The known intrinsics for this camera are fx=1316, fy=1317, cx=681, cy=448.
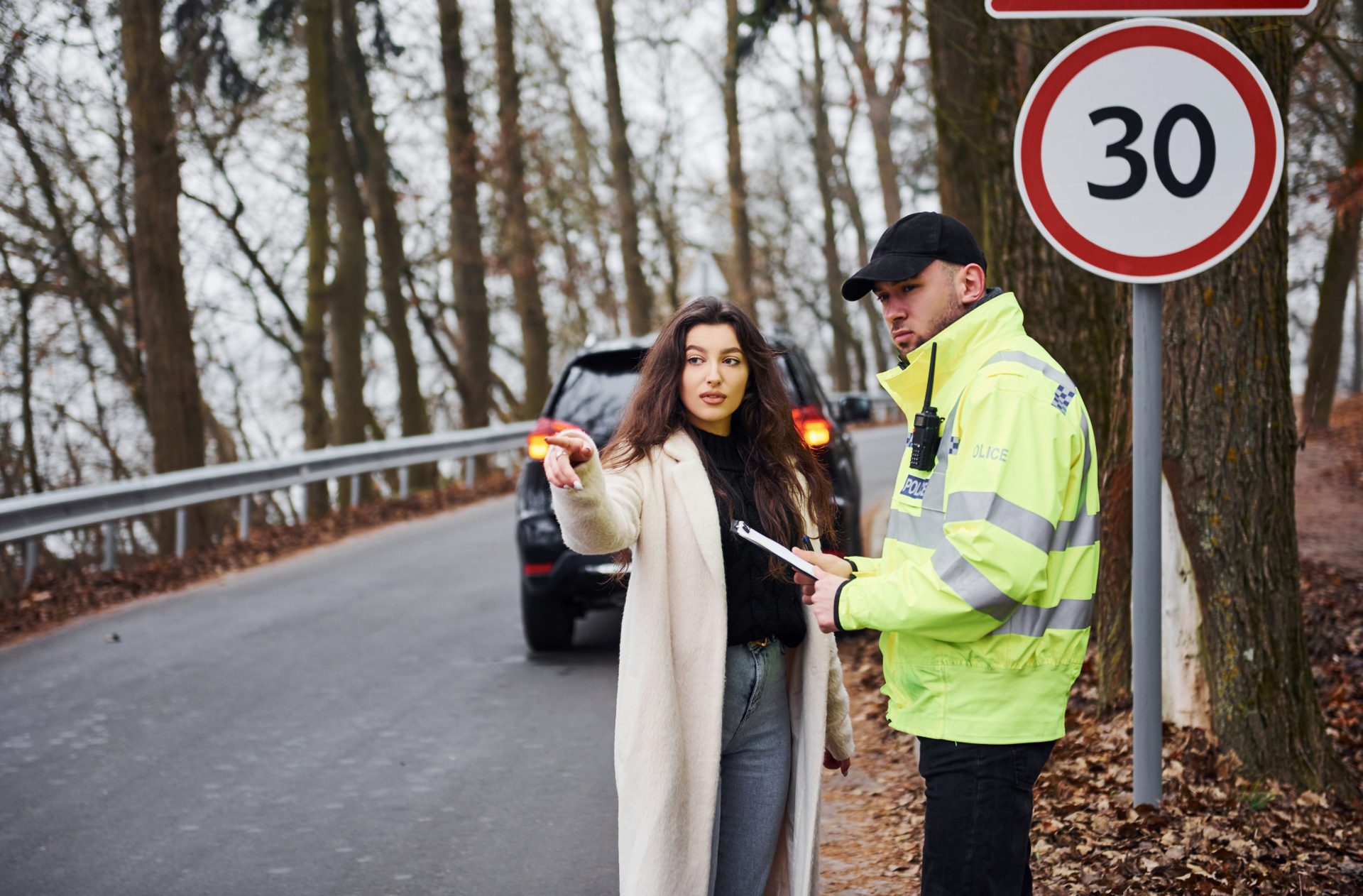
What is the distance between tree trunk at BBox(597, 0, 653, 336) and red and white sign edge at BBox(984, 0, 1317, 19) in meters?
22.8

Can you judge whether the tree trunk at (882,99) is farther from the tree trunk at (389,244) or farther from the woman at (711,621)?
the woman at (711,621)

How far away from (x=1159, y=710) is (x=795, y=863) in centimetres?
123

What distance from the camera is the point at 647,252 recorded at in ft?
129

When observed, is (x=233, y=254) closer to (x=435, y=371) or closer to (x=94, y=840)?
(x=435, y=371)

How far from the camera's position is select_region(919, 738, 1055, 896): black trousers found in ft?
8.84

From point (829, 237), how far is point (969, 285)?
3733cm

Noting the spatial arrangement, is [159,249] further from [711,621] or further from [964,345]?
[964,345]

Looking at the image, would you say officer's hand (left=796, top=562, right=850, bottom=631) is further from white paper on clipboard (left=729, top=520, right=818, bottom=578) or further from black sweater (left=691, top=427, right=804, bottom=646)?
black sweater (left=691, top=427, right=804, bottom=646)

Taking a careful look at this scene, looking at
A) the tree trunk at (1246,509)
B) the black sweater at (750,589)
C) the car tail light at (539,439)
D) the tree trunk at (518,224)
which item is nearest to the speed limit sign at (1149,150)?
the black sweater at (750,589)

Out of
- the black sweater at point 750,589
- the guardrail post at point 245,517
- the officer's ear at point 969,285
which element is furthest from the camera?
the guardrail post at point 245,517

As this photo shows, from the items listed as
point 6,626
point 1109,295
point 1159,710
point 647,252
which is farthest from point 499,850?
point 647,252

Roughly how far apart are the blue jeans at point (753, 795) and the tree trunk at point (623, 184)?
76.1 feet

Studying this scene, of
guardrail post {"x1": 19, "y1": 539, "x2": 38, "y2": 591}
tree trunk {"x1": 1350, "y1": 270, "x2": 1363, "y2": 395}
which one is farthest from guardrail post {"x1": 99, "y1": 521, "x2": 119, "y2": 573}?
tree trunk {"x1": 1350, "y1": 270, "x2": 1363, "y2": 395}

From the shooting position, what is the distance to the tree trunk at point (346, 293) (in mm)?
19984
